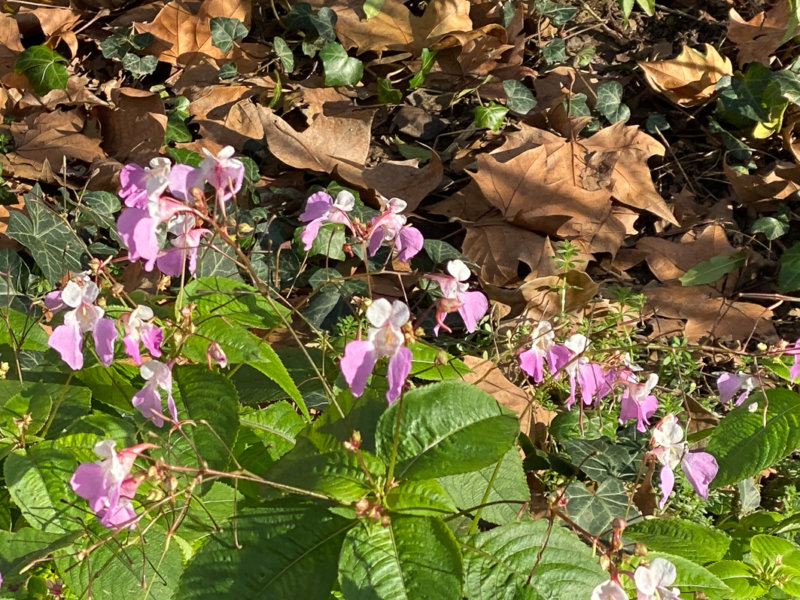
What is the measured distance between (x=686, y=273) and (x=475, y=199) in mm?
788

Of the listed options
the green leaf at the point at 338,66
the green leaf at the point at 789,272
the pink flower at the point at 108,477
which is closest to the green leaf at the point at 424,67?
the green leaf at the point at 338,66

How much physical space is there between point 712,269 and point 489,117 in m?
0.99

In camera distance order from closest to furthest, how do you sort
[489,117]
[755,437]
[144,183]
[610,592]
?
[610,592]
[144,183]
[755,437]
[489,117]

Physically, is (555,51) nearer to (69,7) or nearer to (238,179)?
(69,7)

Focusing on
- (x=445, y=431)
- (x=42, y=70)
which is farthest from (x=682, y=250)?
(x=42, y=70)

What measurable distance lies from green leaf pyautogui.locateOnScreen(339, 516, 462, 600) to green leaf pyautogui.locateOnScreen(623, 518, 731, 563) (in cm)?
64

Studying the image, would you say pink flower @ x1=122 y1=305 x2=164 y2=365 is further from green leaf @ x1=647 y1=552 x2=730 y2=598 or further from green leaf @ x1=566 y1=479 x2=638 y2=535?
green leaf @ x1=566 y1=479 x2=638 y2=535

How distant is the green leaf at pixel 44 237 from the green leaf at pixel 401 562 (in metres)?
1.66

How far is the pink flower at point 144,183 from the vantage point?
4.86 feet

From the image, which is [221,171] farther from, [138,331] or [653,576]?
[653,576]

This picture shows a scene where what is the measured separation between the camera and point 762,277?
125 inches

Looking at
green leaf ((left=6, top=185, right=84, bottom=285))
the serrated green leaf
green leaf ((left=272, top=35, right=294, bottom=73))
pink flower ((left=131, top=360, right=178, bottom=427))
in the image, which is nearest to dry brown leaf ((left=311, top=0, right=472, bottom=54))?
green leaf ((left=272, top=35, right=294, bottom=73))

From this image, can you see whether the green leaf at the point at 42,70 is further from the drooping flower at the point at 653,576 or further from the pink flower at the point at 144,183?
the drooping flower at the point at 653,576

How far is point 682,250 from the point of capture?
3.21 metres
